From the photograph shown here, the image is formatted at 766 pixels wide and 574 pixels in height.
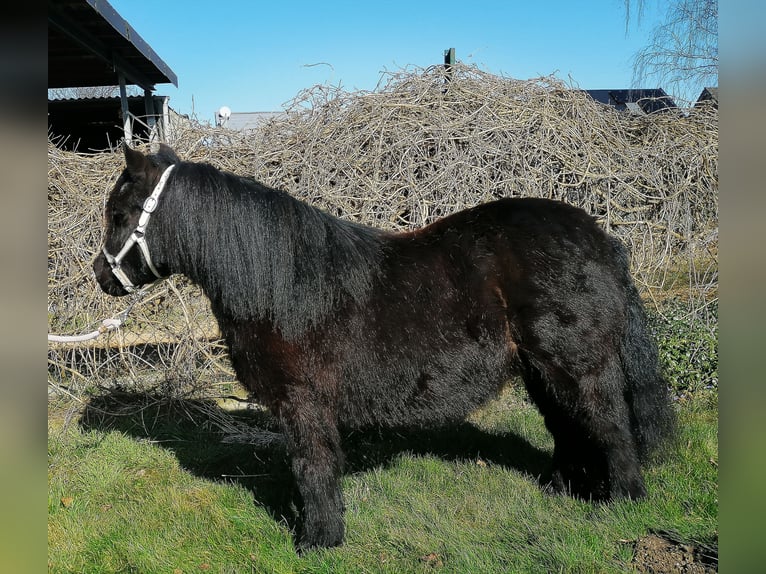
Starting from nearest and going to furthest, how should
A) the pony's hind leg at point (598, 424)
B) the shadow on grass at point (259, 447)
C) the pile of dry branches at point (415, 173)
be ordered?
the pony's hind leg at point (598, 424)
the shadow on grass at point (259, 447)
the pile of dry branches at point (415, 173)

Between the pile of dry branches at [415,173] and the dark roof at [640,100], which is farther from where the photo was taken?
the dark roof at [640,100]

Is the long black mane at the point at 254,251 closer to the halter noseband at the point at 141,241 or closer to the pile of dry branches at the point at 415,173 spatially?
the halter noseband at the point at 141,241

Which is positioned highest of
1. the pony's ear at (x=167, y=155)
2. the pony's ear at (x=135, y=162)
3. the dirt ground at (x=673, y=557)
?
the pony's ear at (x=167, y=155)

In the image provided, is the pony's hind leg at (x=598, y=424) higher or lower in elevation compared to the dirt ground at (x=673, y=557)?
higher

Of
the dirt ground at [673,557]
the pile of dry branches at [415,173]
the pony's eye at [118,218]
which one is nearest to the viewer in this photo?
the dirt ground at [673,557]

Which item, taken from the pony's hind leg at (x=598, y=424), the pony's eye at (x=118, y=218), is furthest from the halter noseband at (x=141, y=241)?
the pony's hind leg at (x=598, y=424)

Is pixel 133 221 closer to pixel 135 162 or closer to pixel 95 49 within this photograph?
pixel 135 162

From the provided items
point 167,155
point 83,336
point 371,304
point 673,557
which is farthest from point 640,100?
point 83,336

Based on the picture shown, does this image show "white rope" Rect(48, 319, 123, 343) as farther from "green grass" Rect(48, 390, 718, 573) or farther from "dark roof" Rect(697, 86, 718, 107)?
"dark roof" Rect(697, 86, 718, 107)

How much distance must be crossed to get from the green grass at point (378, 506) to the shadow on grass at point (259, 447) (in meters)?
0.02

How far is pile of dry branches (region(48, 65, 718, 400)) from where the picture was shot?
17.2ft

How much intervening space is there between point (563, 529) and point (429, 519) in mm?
811

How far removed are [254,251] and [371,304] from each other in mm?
739

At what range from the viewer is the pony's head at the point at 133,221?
2.83 metres
